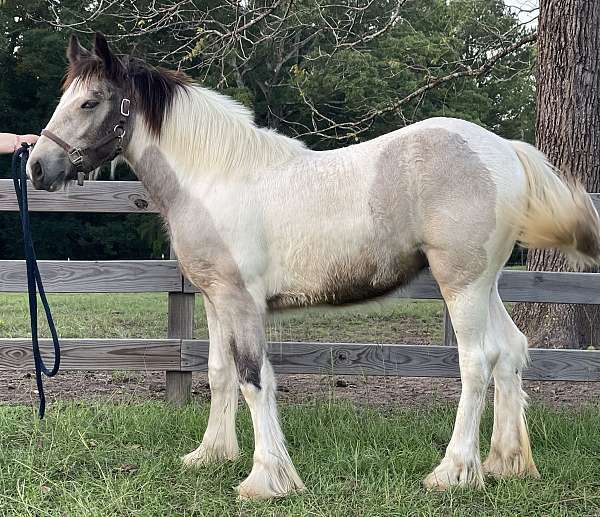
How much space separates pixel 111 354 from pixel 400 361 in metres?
2.07

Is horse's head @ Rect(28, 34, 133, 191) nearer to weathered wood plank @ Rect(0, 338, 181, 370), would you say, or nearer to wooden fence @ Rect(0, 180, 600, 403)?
wooden fence @ Rect(0, 180, 600, 403)

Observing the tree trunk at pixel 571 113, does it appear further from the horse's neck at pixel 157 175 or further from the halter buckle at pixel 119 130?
the halter buckle at pixel 119 130

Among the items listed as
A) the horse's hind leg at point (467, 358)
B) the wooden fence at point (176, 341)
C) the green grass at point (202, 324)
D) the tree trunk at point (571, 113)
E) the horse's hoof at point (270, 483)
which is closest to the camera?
the horse's hoof at point (270, 483)

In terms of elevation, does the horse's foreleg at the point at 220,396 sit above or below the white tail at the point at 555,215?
below

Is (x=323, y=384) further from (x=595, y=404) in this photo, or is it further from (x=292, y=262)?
(x=292, y=262)

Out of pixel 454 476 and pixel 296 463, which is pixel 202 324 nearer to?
pixel 296 463

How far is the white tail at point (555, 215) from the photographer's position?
3.34 metres

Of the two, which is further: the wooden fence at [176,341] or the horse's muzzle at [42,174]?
the wooden fence at [176,341]

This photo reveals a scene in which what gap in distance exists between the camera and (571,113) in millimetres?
5336

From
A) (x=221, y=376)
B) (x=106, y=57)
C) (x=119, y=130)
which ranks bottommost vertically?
(x=221, y=376)

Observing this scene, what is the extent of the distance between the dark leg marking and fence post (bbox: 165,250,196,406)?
1.42 m

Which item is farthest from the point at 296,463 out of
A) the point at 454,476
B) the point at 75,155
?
the point at 75,155

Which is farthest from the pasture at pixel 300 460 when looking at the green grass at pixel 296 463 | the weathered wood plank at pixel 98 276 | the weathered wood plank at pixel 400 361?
the weathered wood plank at pixel 98 276

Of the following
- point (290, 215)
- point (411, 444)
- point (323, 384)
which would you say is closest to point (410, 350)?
point (411, 444)
